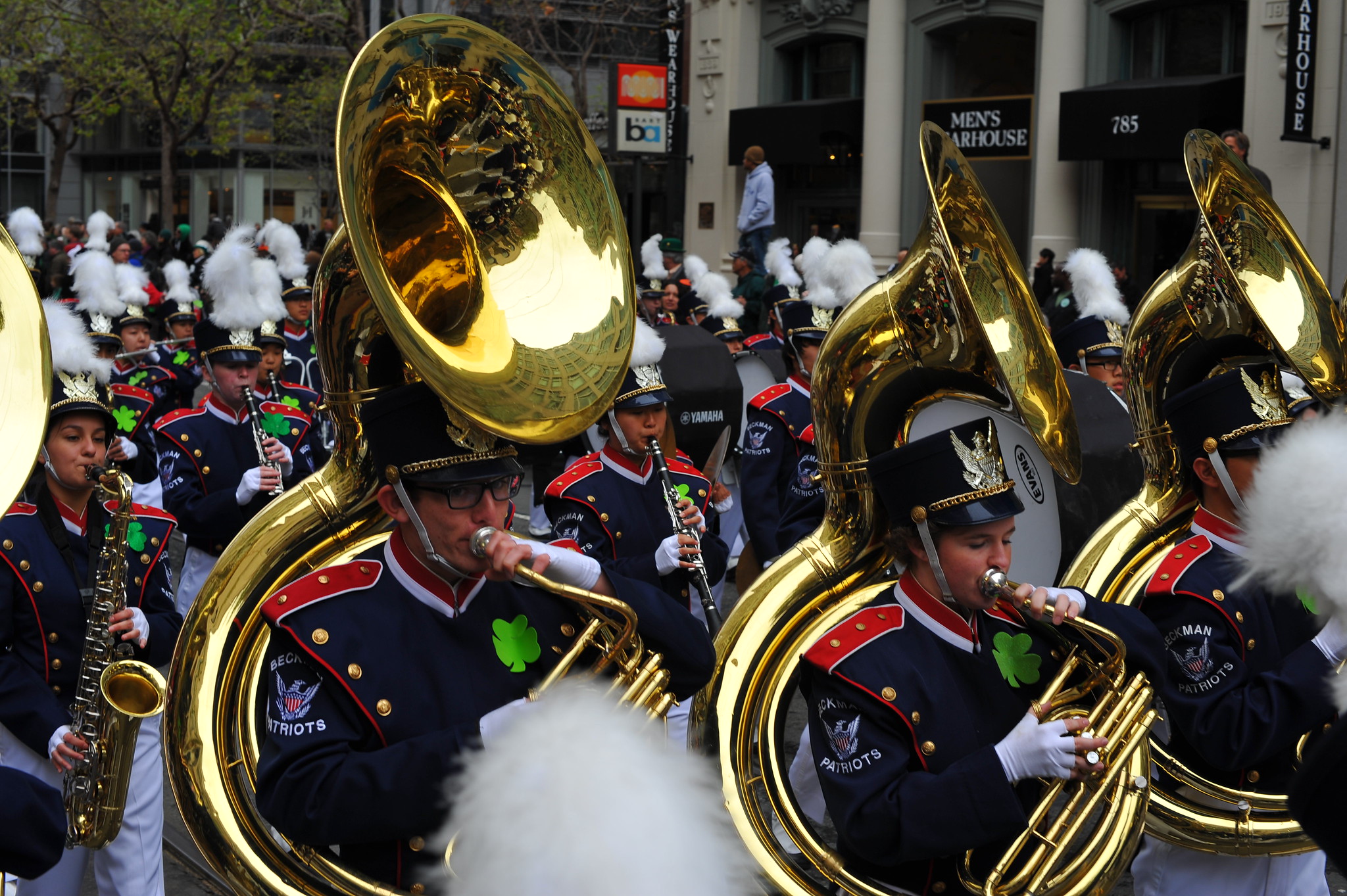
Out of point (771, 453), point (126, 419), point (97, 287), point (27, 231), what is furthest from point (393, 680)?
point (27, 231)

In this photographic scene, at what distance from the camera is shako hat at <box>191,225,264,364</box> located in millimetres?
6574

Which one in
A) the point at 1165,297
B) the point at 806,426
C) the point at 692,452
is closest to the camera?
the point at 1165,297

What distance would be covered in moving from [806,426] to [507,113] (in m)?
3.62

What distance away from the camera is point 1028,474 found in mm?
3611

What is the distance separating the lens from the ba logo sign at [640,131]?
12.9m

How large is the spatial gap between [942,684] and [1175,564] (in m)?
0.89

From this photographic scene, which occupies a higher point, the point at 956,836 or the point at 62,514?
the point at 62,514

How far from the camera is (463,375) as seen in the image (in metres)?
2.51

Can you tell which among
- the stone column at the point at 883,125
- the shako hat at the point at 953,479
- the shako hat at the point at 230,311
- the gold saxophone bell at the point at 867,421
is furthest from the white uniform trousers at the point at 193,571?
the stone column at the point at 883,125

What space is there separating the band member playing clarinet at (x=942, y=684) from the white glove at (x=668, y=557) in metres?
1.85

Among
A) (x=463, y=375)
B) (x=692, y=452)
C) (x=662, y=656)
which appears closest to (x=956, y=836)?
(x=662, y=656)

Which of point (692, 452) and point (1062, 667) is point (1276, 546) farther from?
point (692, 452)

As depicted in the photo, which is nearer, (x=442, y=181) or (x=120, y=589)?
(x=442, y=181)

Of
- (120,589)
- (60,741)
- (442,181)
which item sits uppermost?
(442,181)
